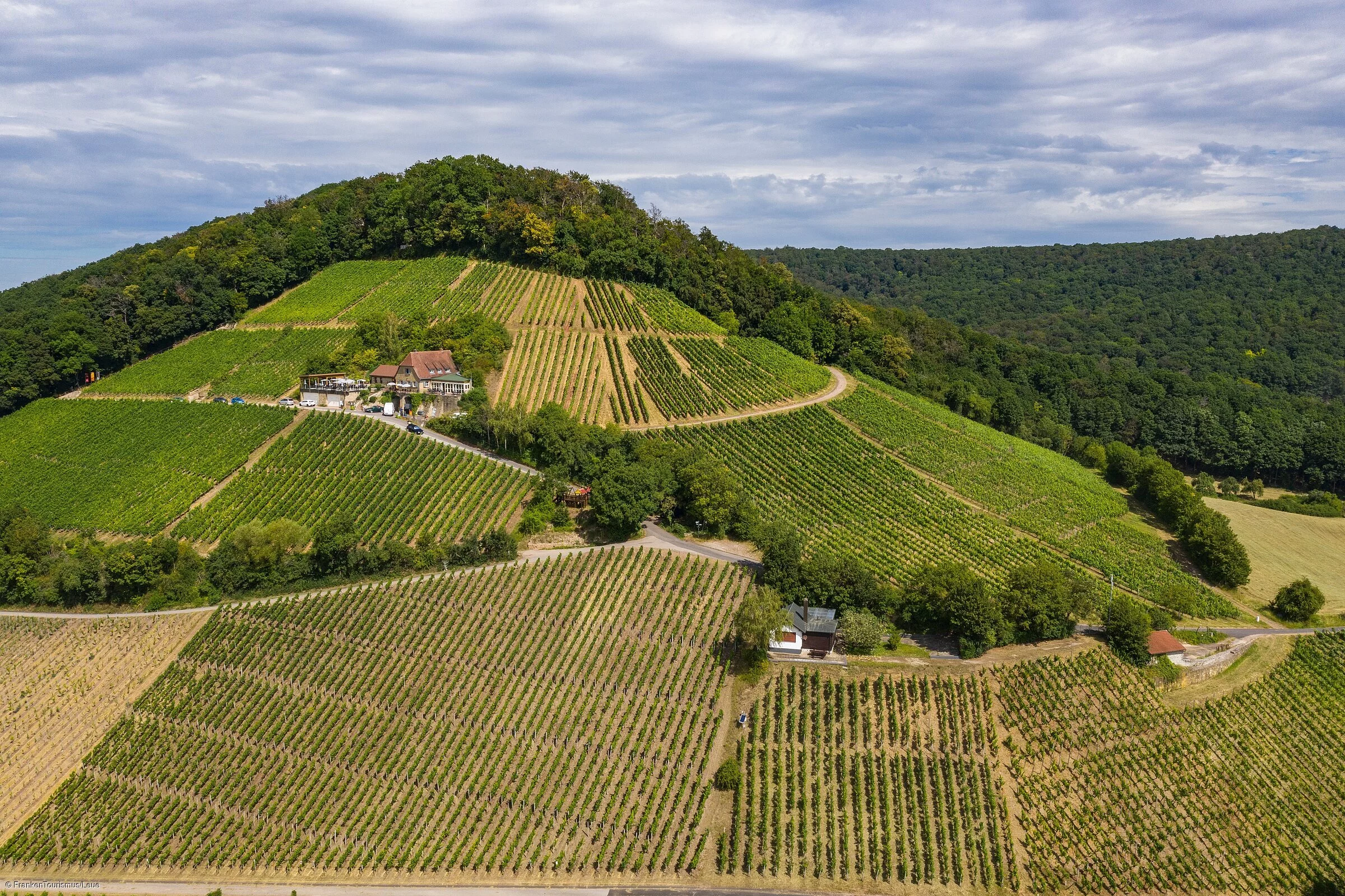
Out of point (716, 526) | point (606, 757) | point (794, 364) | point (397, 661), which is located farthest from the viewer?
point (794, 364)

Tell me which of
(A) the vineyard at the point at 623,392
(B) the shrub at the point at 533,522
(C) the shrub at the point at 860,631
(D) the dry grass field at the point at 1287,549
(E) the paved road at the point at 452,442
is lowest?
(D) the dry grass field at the point at 1287,549

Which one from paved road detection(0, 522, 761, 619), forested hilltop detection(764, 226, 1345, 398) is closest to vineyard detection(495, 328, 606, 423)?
paved road detection(0, 522, 761, 619)

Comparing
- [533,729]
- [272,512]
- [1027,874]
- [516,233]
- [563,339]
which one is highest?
[516,233]

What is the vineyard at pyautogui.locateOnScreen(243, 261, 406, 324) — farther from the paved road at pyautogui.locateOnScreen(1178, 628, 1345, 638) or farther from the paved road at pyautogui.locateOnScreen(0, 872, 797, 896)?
the paved road at pyautogui.locateOnScreen(1178, 628, 1345, 638)

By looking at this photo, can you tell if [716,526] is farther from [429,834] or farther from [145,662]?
[145,662]

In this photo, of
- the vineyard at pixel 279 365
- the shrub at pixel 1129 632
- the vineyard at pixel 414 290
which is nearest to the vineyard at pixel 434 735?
the shrub at pixel 1129 632

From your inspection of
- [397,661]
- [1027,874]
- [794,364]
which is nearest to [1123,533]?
[794,364]

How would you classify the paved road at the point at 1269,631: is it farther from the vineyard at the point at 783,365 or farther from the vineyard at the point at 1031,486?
the vineyard at the point at 783,365

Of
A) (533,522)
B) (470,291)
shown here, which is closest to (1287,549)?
(533,522)
